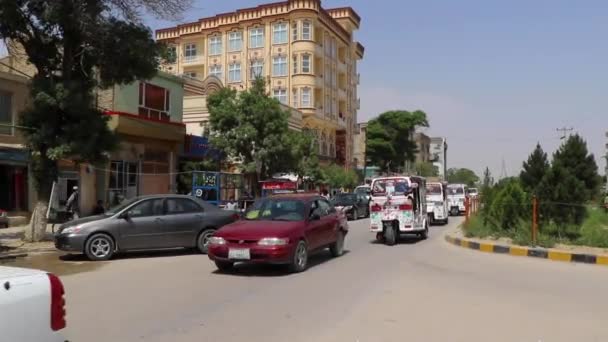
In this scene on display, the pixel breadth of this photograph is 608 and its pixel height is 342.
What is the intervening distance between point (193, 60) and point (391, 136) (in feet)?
90.6

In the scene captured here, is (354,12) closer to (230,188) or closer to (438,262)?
(230,188)

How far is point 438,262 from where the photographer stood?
1256 centimetres

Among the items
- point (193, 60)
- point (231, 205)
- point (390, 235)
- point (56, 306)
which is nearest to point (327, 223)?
point (390, 235)

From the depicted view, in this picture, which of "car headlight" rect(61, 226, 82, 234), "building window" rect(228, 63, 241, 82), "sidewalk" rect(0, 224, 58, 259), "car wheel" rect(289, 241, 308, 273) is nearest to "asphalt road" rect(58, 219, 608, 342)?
"car wheel" rect(289, 241, 308, 273)

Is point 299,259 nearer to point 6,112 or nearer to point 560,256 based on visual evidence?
point 560,256

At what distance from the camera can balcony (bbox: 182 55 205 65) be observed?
61.5 meters

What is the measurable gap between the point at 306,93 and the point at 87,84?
3728cm

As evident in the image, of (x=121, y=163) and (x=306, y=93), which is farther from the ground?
(x=306, y=93)

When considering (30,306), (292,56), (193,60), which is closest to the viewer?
A: (30,306)

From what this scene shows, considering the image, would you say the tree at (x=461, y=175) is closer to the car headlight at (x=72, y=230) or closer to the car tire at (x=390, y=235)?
the car tire at (x=390, y=235)

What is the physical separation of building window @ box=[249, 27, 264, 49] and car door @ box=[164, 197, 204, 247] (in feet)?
147

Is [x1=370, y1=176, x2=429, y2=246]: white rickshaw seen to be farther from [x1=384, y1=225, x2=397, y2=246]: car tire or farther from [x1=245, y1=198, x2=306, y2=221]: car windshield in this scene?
[x1=245, y1=198, x2=306, y2=221]: car windshield

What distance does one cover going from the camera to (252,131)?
30.6m

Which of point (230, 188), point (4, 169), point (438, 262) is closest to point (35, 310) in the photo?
point (438, 262)
